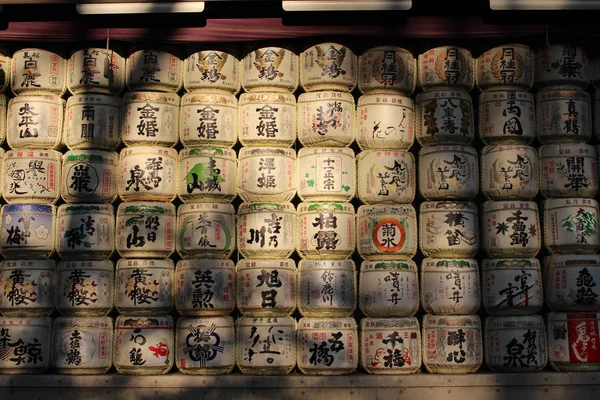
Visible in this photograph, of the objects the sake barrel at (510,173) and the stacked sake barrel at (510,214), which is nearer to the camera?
the stacked sake barrel at (510,214)

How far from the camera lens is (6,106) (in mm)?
6781

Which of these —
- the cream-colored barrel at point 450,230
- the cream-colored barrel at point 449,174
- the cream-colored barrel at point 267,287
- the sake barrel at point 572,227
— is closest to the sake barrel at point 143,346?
the cream-colored barrel at point 267,287

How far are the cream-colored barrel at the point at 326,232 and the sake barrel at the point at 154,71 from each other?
158cm

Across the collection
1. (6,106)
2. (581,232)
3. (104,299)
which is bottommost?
(104,299)

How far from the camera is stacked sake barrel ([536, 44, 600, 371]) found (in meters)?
6.41

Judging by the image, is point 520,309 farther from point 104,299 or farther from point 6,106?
point 6,106

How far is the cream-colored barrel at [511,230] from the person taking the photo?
6.46 metres

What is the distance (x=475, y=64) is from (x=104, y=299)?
3678 mm

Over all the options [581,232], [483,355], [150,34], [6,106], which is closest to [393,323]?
[483,355]

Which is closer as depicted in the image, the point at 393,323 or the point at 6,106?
the point at 393,323

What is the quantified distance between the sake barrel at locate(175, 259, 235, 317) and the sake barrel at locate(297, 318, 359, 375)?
70 centimetres

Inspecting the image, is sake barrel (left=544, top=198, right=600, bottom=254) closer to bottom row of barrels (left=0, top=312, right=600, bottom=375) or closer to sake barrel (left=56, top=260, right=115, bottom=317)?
bottom row of barrels (left=0, top=312, right=600, bottom=375)

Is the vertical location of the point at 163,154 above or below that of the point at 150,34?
below

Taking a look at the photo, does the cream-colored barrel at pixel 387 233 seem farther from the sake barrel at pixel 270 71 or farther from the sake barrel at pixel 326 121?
the sake barrel at pixel 270 71
